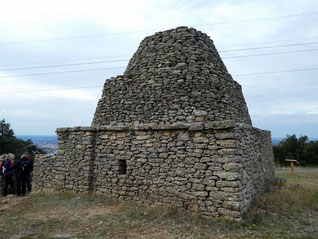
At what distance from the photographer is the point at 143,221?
506 cm

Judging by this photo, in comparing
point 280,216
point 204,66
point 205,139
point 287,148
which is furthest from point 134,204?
point 287,148

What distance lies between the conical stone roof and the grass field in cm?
268

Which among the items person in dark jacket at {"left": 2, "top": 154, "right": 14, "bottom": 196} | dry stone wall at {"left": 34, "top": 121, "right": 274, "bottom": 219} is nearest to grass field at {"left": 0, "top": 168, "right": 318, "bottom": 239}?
dry stone wall at {"left": 34, "top": 121, "right": 274, "bottom": 219}

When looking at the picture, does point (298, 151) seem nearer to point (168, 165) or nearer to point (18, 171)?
point (168, 165)

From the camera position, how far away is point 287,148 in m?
23.2

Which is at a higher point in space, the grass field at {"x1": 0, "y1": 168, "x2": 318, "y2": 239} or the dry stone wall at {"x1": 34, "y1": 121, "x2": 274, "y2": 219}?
the dry stone wall at {"x1": 34, "y1": 121, "x2": 274, "y2": 219}

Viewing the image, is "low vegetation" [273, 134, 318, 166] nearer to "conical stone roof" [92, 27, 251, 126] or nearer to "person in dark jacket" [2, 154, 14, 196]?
"conical stone roof" [92, 27, 251, 126]

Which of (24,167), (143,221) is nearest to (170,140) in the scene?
(143,221)

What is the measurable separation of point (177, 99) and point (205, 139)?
2.07m

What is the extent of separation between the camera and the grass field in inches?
177

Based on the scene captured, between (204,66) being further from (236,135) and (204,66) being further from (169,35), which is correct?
(236,135)

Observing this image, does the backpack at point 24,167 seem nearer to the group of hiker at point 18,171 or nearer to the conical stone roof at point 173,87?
the group of hiker at point 18,171

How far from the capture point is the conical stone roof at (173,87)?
6.80m

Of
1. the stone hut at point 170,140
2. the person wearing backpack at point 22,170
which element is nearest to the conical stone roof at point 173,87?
the stone hut at point 170,140
